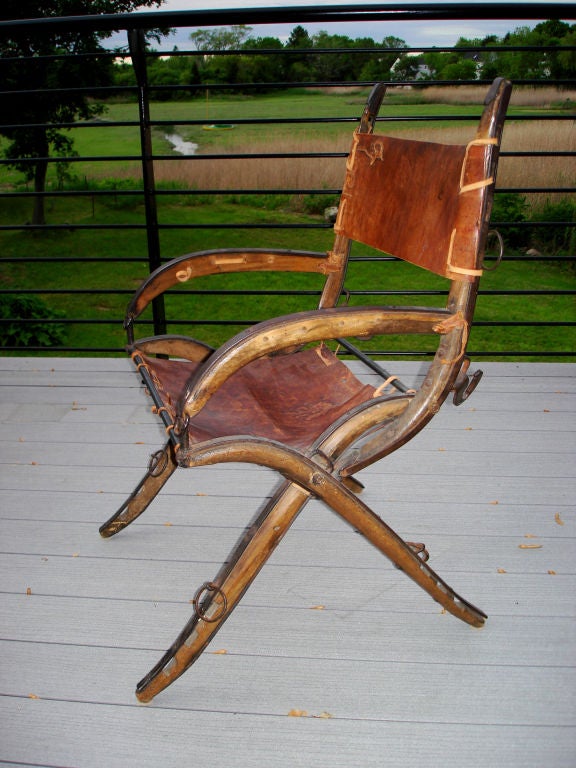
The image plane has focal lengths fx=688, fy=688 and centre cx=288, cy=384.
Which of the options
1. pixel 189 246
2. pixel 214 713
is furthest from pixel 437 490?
pixel 189 246

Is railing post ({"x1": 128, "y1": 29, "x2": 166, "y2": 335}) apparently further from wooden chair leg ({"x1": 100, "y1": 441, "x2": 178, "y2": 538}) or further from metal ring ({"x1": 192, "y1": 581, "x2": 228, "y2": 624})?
metal ring ({"x1": 192, "y1": 581, "x2": 228, "y2": 624})

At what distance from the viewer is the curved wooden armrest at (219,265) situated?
1.43 m

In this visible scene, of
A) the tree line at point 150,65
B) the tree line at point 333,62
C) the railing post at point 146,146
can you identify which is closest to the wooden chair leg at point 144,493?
the railing post at point 146,146

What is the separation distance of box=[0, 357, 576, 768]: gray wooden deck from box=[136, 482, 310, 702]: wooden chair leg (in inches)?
2.5

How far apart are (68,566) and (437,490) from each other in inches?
37.6

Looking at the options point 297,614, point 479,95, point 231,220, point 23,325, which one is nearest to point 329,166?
point 479,95

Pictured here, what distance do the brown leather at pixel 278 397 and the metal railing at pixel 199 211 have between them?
60cm

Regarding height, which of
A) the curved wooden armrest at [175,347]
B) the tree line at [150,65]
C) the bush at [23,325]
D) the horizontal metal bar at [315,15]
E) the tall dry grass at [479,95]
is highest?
the tree line at [150,65]

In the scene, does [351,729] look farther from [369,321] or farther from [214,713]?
[369,321]

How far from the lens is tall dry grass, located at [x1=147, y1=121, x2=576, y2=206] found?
4.36 metres

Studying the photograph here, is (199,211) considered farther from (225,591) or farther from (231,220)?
(225,591)

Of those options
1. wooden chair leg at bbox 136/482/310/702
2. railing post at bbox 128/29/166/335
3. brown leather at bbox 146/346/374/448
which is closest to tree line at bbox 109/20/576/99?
railing post at bbox 128/29/166/335

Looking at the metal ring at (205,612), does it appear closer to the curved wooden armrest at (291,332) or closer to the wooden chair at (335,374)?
the wooden chair at (335,374)

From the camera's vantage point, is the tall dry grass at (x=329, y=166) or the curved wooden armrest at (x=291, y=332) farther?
the tall dry grass at (x=329, y=166)
